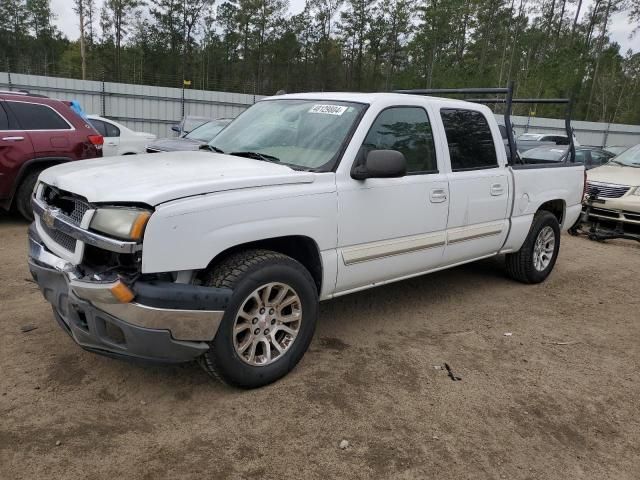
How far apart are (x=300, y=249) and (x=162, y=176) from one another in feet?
3.37

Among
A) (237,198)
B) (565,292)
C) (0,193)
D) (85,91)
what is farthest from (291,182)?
(85,91)

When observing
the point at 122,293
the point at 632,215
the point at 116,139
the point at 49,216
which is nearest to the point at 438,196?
the point at 122,293

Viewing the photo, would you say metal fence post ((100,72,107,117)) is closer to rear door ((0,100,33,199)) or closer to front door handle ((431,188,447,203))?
rear door ((0,100,33,199))

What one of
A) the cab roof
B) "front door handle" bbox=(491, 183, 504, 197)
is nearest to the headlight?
the cab roof

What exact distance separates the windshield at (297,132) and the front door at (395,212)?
207 mm

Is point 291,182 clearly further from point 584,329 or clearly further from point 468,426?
point 584,329

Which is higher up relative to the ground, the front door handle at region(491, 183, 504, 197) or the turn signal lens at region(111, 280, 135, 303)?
the front door handle at region(491, 183, 504, 197)

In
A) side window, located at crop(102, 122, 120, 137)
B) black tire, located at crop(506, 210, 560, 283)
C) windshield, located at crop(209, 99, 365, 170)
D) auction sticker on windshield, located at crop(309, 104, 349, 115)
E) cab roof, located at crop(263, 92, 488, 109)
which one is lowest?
black tire, located at crop(506, 210, 560, 283)

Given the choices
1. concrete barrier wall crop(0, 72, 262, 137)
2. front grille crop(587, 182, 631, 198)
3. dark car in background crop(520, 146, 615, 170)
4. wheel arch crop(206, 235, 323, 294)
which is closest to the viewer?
wheel arch crop(206, 235, 323, 294)

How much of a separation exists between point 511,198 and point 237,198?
10.2ft

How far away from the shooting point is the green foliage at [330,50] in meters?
42.9

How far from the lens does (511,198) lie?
16.6ft

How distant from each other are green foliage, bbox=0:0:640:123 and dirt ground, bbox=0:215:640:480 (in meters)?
40.1

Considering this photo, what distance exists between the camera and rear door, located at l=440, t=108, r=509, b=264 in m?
4.41
